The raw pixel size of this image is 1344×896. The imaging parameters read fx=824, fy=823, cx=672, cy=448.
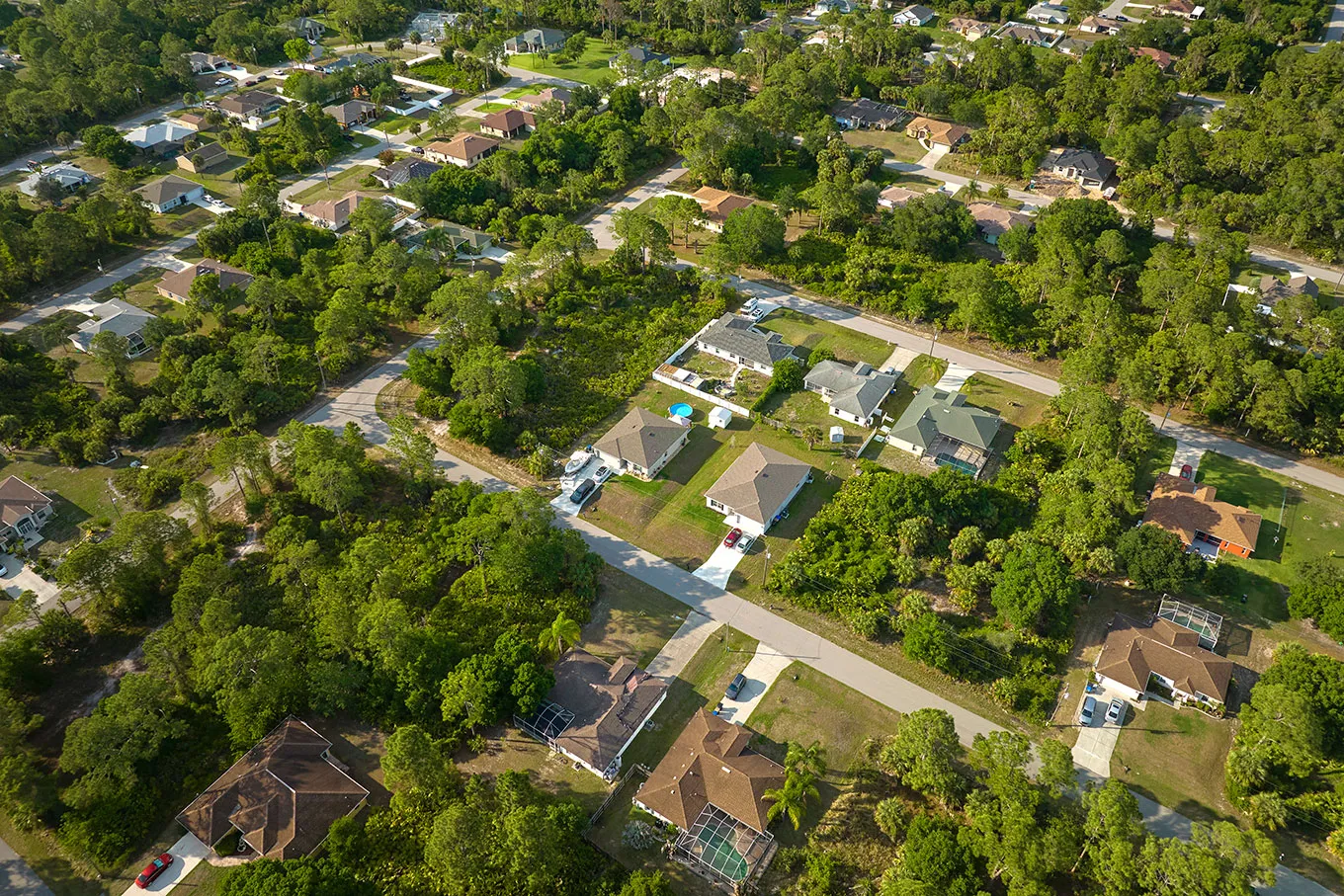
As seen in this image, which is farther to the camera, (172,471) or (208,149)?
(208,149)

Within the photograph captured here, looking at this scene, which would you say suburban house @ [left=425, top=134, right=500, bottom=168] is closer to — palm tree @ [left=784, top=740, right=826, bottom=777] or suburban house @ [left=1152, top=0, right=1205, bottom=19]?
palm tree @ [left=784, top=740, right=826, bottom=777]

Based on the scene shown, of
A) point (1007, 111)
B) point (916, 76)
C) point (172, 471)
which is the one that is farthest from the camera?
point (916, 76)

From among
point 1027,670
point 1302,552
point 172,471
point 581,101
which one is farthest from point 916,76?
point 172,471

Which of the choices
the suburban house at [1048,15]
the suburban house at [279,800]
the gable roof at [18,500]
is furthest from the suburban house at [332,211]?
the suburban house at [1048,15]

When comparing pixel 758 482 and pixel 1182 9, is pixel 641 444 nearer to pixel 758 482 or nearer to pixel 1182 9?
pixel 758 482

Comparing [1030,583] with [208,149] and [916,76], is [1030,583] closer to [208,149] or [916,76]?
[916,76]

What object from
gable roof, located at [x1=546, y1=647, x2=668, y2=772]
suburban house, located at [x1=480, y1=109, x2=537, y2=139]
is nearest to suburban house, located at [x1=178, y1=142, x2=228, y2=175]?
suburban house, located at [x1=480, y1=109, x2=537, y2=139]
